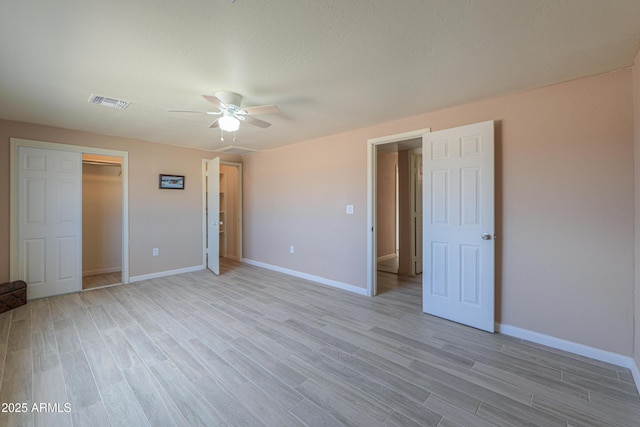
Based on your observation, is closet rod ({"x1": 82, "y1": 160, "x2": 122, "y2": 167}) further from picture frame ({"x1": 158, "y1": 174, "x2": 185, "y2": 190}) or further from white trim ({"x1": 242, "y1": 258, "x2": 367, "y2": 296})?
white trim ({"x1": 242, "y1": 258, "x2": 367, "y2": 296})

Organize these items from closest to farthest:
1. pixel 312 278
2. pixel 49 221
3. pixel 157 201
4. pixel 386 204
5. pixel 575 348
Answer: pixel 575 348
pixel 49 221
pixel 312 278
pixel 157 201
pixel 386 204

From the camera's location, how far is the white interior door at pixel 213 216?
4.79 metres

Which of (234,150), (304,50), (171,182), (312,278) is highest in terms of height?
(234,150)

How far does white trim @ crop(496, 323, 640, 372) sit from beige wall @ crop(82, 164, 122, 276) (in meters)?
6.25

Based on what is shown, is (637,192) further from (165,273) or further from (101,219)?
(101,219)

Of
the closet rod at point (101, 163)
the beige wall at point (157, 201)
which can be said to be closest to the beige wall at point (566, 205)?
the beige wall at point (157, 201)

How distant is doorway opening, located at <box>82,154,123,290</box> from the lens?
477cm

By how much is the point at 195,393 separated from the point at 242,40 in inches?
92.9

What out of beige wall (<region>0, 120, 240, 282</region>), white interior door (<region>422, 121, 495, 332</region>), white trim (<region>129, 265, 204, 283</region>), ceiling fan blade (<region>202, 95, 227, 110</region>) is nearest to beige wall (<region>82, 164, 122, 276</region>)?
beige wall (<region>0, 120, 240, 282</region>)

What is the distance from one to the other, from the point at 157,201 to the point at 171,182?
0.41 metres

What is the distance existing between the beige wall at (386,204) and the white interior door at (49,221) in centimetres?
532

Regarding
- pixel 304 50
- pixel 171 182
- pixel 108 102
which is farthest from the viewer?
pixel 171 182

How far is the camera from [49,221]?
3.66m

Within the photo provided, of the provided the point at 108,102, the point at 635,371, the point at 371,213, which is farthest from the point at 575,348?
the point at 108,102
